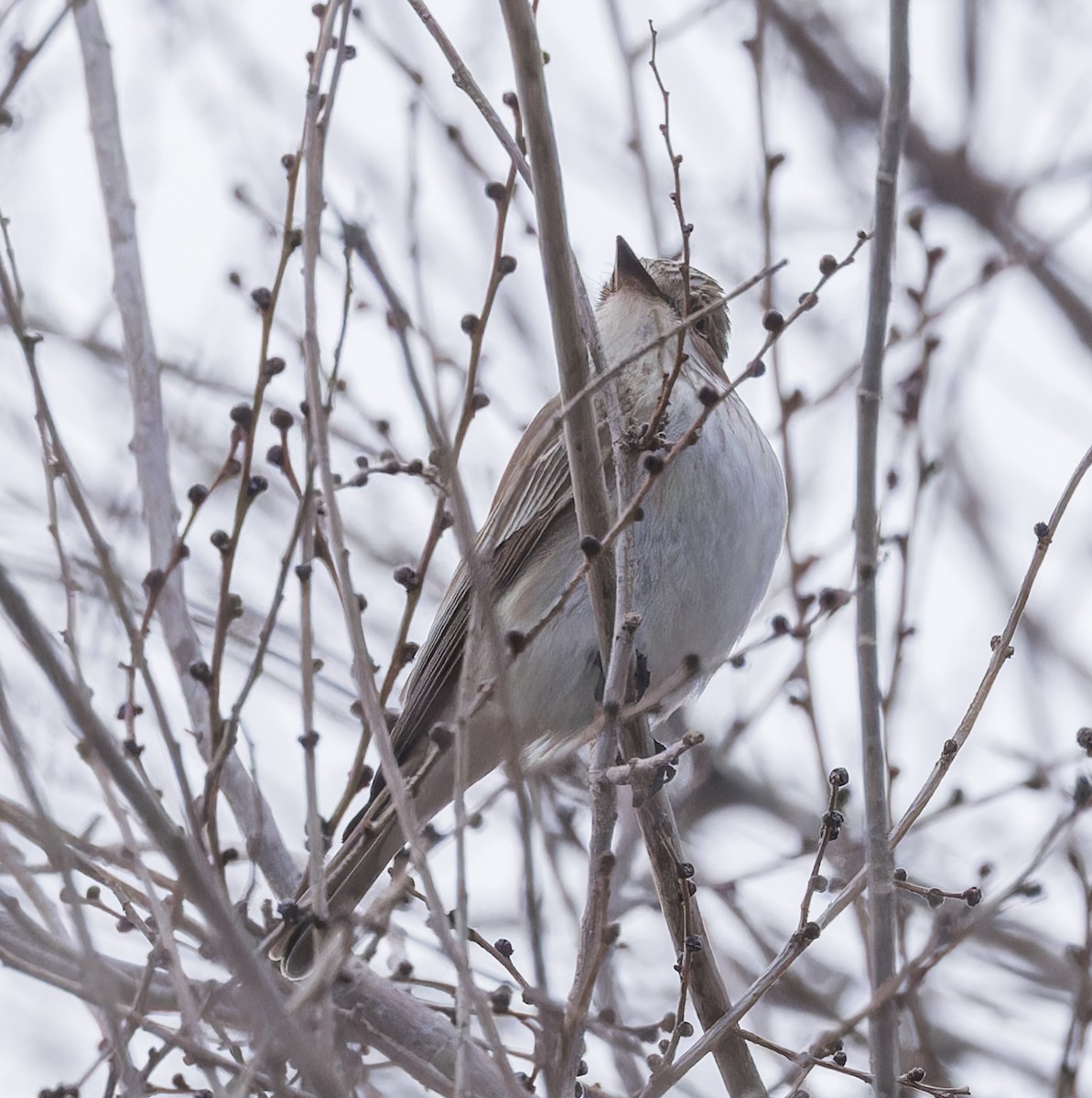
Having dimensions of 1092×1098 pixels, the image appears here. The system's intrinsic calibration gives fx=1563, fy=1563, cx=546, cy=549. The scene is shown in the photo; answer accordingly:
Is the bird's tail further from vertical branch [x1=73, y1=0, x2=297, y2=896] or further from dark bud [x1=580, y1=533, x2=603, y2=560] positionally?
dark bud [x1=580, y1=533, x2=603, y2=560]

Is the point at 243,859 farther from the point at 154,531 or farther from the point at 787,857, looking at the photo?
the point at 787,857

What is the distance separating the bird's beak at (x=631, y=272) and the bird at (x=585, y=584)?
1 cm

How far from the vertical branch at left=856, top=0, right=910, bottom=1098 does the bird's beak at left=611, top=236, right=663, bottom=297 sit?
78.3 inches

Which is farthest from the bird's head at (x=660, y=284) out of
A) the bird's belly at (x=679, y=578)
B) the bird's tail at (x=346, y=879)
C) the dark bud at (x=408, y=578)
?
the bird's tail at (x=346, y=879)

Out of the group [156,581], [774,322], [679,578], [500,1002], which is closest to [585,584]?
[679,578]

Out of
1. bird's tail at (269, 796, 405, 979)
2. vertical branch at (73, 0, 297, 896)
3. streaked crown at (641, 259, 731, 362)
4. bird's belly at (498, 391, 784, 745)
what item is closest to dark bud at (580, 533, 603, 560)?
bird's tail at (269, 796, 405, 979)

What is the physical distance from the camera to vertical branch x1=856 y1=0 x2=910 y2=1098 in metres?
3.25

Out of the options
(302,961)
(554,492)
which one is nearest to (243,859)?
(302,961)

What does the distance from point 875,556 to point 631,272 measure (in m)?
2.33

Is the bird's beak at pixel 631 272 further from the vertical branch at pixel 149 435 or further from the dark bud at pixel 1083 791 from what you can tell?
the dark bud at pixel 1083 791

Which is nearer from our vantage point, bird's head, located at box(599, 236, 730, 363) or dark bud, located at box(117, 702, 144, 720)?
dark bud, located at box(117, 702, 144, 720)

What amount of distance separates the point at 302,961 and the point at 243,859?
443mm

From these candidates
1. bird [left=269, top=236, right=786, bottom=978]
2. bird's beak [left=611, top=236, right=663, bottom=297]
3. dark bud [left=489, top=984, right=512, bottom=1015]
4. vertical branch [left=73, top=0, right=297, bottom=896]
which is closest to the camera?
dark bud [left=489, top=984, right=512, bottom=1015]

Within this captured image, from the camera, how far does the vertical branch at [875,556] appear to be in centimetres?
325
